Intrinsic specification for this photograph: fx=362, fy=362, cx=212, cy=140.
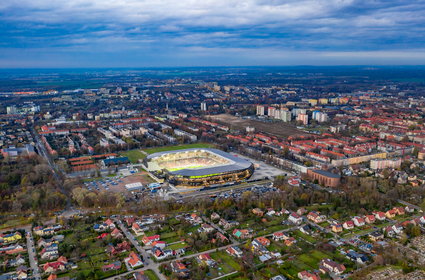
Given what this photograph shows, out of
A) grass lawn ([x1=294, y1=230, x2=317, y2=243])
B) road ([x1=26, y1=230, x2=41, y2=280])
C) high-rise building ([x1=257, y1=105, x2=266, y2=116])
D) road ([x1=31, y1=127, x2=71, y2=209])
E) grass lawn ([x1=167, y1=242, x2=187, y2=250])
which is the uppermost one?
high-rise building ([x1=257, y1=105, x2=266, y2=116])

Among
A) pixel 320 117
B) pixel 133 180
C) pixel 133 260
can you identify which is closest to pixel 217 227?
pixel 133 260

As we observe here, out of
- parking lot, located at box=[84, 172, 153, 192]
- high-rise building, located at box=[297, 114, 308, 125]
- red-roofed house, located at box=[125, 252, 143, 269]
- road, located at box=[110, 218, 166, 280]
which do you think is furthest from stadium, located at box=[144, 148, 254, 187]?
high-rise building, located at box=[297, 114, 308, 125]

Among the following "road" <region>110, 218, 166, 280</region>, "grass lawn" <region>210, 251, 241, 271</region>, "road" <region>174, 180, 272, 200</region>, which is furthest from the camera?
"road" <region>174, 180, 272, 200</region>

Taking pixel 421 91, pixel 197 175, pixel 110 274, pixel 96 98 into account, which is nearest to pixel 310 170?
pixel 197 175

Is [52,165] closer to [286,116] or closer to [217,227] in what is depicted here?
[217,227]

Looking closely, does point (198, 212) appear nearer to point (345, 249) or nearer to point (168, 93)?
point (345, 249)

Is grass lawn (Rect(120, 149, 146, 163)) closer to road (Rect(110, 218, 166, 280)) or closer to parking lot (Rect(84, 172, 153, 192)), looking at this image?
parking lot (Rect(84, 172, 153, 192))
